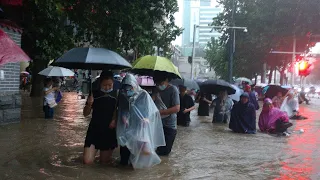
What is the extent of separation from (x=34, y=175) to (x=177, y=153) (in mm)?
3033

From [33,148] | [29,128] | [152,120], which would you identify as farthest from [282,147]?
[29,128]

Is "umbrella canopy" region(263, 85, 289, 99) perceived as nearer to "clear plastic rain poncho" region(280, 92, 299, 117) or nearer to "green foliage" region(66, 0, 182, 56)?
"clear plastic rain poncho" region(280, 92, 299, 117)

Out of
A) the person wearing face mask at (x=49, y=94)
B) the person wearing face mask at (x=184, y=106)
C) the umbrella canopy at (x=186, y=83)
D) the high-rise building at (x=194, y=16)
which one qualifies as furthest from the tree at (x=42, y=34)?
the high-rise building at (x=194, y=16)

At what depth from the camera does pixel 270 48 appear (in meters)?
31.9

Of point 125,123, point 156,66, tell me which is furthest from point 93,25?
point 125,123

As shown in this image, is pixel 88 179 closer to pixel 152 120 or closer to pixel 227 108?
pixel 152 120

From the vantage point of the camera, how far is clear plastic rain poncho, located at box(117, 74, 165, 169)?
5.71 m

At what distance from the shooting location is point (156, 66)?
7.68 m

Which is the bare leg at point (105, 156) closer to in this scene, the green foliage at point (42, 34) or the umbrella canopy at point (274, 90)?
the green foliage at point (42, 34)

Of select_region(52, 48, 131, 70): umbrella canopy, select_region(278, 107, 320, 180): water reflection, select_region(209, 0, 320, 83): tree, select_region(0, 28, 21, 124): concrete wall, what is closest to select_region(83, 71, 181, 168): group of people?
select_region(52, 48, 131, 70): umbrella canopy

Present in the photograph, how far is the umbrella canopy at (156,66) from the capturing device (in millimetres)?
7621

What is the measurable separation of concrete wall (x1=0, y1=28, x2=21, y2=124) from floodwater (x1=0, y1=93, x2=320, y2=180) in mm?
354

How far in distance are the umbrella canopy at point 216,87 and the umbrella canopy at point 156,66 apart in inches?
190

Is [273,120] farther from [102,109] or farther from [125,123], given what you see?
[102,109]
